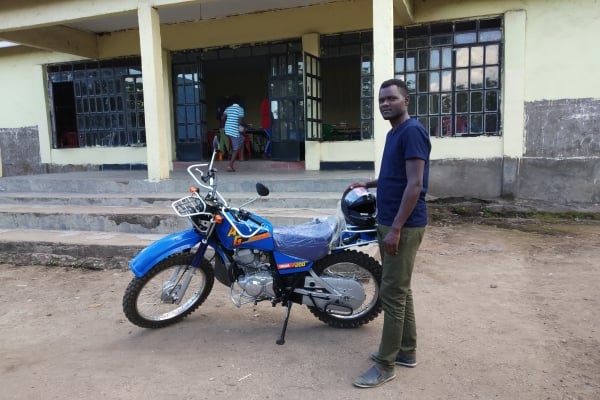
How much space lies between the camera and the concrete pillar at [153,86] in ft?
23.2

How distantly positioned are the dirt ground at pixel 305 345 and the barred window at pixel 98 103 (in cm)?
638

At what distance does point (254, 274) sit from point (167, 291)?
68 centimetres

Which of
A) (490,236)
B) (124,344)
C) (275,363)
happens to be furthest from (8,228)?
(490,236)

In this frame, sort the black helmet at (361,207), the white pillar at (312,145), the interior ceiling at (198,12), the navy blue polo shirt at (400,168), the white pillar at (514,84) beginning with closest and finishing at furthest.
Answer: the navy blue polo shirt at (400,168) < the black helmet at (361,207) < the white pillar at (514,84) < the interior ceiling at (198,12) < the white pillar at (312,145)

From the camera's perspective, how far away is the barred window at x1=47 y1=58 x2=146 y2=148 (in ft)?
34.1

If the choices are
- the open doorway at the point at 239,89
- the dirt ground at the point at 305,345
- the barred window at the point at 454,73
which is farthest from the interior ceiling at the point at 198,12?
the dirt ground at the point at 305,345

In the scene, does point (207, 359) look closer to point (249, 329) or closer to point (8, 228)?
point (249, 329)

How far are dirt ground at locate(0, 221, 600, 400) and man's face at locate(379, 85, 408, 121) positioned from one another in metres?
1.53

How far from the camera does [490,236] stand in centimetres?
620

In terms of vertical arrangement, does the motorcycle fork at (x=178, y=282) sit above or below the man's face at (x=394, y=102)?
below

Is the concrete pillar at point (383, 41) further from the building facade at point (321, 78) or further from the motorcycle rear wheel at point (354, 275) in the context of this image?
the motorcycle rear wheel at point (354, 275)

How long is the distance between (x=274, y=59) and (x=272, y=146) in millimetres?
1719

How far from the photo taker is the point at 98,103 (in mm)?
10797

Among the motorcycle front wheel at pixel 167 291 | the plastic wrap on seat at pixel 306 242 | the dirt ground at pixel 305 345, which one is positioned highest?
the plastic wrap on seat at pixel 306 242
